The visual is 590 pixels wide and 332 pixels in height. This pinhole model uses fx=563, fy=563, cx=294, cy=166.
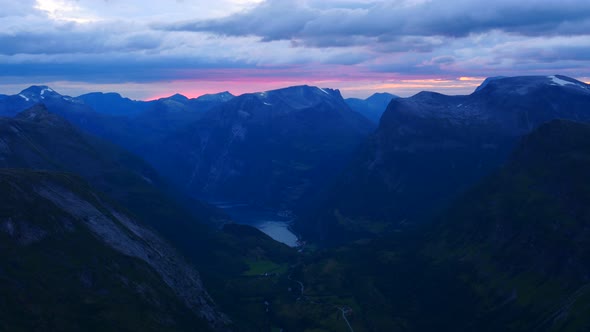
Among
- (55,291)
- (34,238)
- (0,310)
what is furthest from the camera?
(34,238)

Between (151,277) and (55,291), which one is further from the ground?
(55,291)

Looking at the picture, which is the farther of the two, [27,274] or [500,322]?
[500,322]

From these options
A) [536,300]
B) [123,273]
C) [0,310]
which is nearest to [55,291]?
[0,310]

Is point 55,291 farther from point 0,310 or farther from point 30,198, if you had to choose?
point 30,198

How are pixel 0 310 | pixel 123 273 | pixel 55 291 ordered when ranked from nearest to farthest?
pixel 0 310
pixel 55 291
pixel 123 273

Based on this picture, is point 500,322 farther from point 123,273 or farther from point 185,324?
point 123,273

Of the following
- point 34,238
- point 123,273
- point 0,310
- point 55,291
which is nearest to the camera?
point 0,310

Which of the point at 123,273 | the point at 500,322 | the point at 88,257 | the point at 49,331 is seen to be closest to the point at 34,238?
the point at 88,257

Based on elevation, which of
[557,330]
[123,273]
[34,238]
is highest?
[34,238]

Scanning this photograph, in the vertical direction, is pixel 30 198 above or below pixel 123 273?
above
